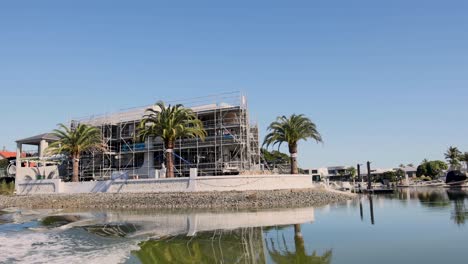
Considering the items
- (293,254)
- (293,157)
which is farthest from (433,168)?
(293,254)

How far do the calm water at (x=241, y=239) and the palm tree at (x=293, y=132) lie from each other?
15.9 m

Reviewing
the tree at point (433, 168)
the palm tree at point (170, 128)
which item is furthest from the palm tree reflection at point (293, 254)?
the tree at point (433, 168)

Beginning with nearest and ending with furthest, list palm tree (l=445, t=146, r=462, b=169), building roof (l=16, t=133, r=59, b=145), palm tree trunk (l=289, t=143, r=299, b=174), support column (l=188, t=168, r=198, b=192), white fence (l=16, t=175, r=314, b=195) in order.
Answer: white fence (l=16, t=175, r=314, b=195) < support column (l=188, t=168, r=198, b=192) < palm tree trunk (l=289, t=143, r=299, b=174) < building roof (l=16, t=133, r=59, b=145) < palm tree (l=445, t=146, r=462, b=169)

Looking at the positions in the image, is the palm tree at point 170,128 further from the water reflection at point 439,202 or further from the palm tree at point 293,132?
the water reflection at point 439,202

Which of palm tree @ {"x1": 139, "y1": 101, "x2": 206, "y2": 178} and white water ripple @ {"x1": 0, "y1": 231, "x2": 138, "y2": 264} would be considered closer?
white water ripple @ {"x1": 0, "y1": 231, "x2": 138, "y2": 264}

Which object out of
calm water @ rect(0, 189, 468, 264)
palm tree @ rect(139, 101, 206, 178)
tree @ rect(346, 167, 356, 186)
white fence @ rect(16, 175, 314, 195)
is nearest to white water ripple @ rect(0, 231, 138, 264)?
calm water @ rect(0, 189, 468, 264)

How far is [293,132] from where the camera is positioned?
41625mm

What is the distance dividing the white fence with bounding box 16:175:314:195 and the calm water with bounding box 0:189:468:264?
331 inches

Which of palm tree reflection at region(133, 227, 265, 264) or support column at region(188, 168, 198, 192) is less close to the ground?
support column at region(188, 168, 198, 192)

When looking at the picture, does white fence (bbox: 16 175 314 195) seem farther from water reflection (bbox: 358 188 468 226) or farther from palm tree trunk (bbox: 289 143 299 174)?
water reflection (bbox: 358 188 468 226)

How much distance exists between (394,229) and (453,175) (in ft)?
244

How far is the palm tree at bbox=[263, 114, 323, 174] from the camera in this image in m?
41.7

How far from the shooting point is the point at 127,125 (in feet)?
164

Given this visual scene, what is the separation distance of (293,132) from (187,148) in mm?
12485
